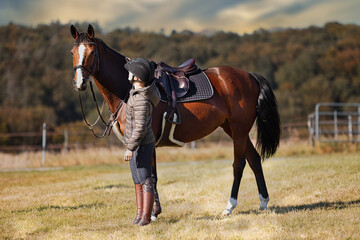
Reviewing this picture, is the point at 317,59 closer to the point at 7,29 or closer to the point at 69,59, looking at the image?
the point at 69,59

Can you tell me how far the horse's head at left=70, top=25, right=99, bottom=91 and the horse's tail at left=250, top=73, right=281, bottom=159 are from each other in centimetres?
282

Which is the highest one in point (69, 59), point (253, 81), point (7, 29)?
point (7, 29)

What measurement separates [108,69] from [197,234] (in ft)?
7.87

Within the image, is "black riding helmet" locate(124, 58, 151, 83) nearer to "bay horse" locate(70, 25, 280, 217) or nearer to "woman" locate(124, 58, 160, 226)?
"woman" locate(124, 58, 160, 226)

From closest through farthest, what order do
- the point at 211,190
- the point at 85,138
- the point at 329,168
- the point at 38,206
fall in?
the point at 38,206 < the point at 211,190 < the point at 329,168 < the point at 85,138

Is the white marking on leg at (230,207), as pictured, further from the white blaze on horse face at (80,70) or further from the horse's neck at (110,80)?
the white blaze on horse face at (80,70)

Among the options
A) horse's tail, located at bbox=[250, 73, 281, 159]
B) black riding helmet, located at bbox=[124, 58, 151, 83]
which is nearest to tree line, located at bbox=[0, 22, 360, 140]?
horse's tail, located at bbox=[250, 73, 281, 159]

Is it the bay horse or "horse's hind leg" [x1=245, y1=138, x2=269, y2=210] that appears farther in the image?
"horse's hind leg" [x1=245, y1=138, x2=269, y2=210]

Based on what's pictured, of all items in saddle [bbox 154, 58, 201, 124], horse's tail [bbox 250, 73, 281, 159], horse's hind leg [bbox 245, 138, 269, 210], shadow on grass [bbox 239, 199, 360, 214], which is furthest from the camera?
horse's tail [bbox 250, 73, 281, 159]

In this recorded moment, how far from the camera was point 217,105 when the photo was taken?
6.04m

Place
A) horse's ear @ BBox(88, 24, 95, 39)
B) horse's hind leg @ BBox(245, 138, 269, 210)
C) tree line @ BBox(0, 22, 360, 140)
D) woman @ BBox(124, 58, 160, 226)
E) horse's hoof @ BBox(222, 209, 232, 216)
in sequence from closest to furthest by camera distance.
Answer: woman @ BBox(124, 58, 160, 226), horse's ear @ BBox(88, 24, 95, 39), horse's hoof @ BBox(222, 209, 232, 216), horse's hind leg @ BBox(245, 138, 269, 210), tree line @ BBox(0, 22, 360, 140)

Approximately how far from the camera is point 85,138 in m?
33.7

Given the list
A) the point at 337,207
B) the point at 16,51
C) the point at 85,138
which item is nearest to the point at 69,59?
the point at 16,51

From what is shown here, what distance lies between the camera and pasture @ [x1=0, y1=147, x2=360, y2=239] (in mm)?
4789
